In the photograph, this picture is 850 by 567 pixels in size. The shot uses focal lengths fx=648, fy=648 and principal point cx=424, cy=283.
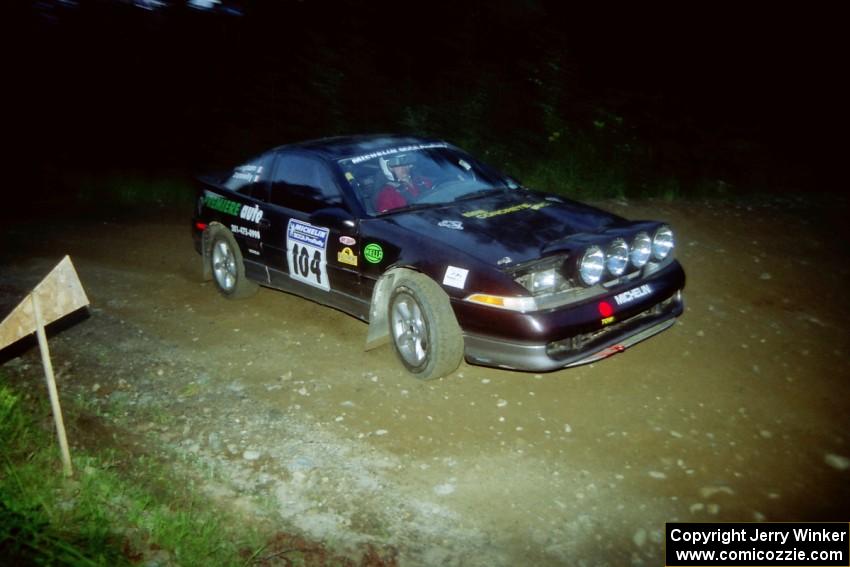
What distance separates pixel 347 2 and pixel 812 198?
892 centimetres

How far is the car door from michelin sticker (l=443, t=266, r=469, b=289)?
838 millimetres

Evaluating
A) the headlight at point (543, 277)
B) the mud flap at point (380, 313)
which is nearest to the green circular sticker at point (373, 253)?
the mud flap at point (380, 313)

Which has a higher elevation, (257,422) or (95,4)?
(95,4)

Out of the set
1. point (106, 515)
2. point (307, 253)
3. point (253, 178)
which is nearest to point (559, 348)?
point (307, 253)

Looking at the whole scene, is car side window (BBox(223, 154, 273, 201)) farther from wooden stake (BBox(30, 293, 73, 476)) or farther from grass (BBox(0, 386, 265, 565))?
grass (BBox(0, 386, 265, 565))

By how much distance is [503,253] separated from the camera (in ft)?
12.8

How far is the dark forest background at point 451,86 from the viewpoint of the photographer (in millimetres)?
10916

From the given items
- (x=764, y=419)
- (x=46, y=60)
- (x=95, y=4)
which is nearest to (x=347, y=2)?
(x=95, y=4)

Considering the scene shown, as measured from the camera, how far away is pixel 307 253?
498 cm

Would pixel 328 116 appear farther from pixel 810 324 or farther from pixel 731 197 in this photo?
pixel 810 324

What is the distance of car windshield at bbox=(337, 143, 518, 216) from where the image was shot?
4662 millimetres

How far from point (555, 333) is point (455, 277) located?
2.27 ft

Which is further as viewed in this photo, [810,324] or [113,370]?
[810,324]

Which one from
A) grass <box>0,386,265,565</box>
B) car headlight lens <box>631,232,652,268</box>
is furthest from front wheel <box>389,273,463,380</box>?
grass <box>0,386,265,565</box>
